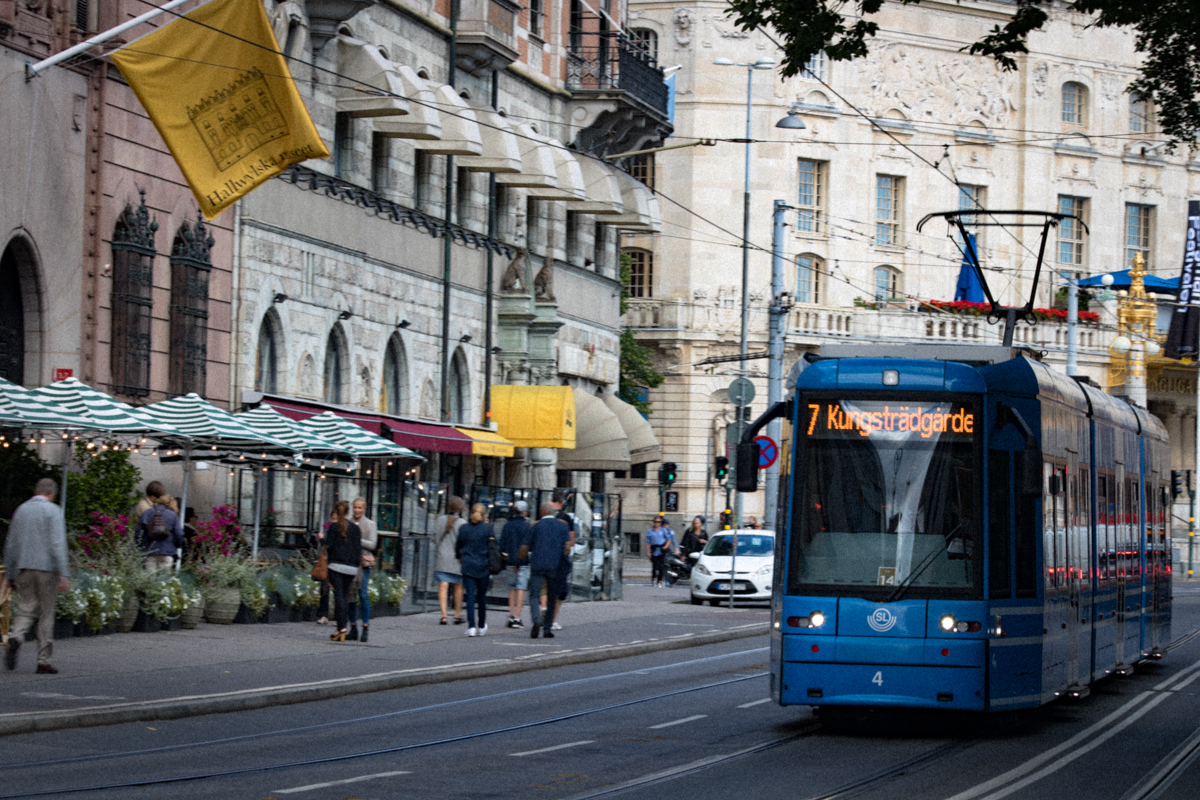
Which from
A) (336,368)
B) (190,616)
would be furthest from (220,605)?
(336,368)

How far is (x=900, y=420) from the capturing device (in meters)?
15.3

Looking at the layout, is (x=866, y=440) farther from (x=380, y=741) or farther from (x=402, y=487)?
(x=402, y=487)

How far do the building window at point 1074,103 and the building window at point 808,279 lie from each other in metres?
13.6

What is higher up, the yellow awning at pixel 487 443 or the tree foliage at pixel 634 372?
the tree foliage at pixel 634 372

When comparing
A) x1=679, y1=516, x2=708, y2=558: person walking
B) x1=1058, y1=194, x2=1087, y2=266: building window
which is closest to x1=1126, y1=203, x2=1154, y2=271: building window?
x1=1058, y1=194, x2=1087, y2=266: building window

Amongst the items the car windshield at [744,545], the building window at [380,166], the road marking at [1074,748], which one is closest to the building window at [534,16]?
the building window at [380,166]

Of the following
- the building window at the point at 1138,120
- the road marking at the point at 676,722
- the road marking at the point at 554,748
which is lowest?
the road marking at the point at 676,722

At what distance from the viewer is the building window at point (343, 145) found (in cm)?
3416

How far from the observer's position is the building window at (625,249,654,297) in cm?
6512

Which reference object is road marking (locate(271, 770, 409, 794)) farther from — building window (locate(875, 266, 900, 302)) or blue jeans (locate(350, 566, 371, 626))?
building window (locate(875, 266, 900, 302))

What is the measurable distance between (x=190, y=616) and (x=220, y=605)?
1317 mm

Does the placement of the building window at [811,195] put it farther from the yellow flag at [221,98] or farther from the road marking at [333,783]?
the road marking at [333,783]

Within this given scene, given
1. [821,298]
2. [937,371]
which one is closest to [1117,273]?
[821,298]

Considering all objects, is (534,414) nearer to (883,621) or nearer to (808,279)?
(883,621)
